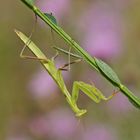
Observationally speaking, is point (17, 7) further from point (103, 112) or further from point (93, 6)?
point (103, 112)

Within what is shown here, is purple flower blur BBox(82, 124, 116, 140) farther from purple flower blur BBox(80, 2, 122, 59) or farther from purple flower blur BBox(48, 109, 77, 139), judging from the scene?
purple flower blur BBox(80, 2, 122, 59)

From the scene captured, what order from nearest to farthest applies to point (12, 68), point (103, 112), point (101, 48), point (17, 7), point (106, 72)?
point (106, 72) < point (101, 48) < point (103, 112) < point (12, 68) < point (17, 7)

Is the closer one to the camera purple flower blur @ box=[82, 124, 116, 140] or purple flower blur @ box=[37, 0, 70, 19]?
purple flower blur @ box=[82, 124, 116, 140]

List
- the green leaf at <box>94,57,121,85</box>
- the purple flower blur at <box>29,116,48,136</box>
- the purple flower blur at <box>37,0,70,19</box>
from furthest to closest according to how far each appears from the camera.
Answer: the purple flower blur at <box>37,0,70,19</box>
the purple flower blur at <box>29,116,48,136</box>
the green leaf at <box>94,57,121,85</box>

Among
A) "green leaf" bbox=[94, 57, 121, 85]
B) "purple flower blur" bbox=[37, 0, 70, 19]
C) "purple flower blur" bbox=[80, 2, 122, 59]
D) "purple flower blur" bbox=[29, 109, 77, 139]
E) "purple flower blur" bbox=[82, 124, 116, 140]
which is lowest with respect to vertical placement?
"purple flower blur" bbox=[82, 124, 116, 140]

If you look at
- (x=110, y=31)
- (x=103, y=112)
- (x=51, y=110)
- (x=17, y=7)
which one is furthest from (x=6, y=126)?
(x=17, y=7)

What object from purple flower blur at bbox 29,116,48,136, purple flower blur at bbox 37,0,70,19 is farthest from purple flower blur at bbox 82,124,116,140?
purple flower blur at bbox 37,0,70,19

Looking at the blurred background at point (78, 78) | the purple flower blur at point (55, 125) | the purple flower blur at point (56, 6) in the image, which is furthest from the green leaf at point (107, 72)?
the purple flower blur at point (56, 6)
